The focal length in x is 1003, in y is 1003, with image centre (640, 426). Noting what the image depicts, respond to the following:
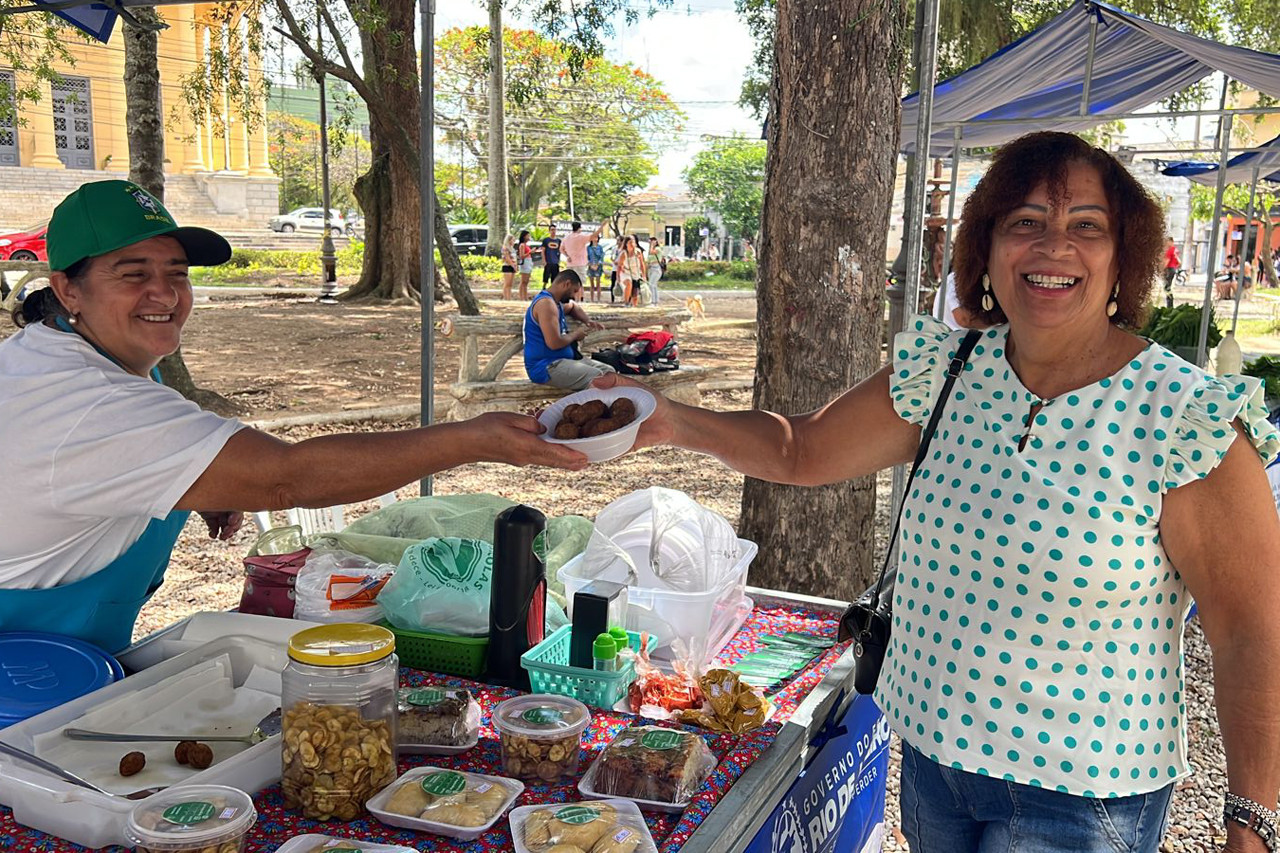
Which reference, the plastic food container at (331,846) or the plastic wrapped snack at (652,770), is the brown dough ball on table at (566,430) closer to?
the plastic wrapped snack at (652,770)

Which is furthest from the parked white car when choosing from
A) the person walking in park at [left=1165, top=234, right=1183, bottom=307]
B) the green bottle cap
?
the green bottle cap

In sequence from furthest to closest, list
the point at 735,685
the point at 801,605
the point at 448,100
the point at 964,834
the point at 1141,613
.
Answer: the point at 448,100 → the point at 801,605 → the point at 735,685 → the point at 964,834 → the point at 1141,613

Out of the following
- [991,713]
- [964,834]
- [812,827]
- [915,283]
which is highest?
[915,283]

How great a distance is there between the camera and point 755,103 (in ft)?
74.5

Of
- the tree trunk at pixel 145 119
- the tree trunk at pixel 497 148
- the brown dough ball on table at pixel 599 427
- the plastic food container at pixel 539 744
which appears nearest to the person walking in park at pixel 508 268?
the tree trunk at pixel 497 148

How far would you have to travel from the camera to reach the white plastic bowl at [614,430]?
207 cm

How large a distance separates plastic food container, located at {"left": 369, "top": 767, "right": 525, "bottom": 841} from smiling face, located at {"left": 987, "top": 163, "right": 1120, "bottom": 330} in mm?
1235

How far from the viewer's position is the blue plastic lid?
5.95 ft

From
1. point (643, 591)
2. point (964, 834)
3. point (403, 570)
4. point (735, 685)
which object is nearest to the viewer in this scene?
point (964, 834)

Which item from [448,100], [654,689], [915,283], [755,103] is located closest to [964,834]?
[654,689]

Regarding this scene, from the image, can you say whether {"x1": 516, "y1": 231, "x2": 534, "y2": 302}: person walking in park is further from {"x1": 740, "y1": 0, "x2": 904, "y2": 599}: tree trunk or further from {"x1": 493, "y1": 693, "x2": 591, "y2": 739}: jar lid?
{"x1": 493, "y1": 693, "x2": 591, "y2": 739}: jar lid

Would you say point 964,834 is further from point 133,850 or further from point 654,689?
point 133,850

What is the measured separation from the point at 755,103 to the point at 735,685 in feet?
72.7

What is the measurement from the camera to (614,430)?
214 cm
